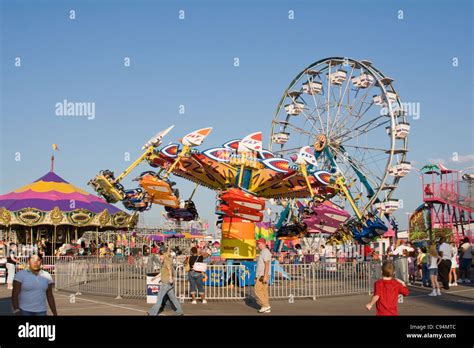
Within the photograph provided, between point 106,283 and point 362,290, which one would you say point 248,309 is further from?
point 106,283

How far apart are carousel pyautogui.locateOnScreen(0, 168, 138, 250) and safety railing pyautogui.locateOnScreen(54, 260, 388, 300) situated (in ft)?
66.0

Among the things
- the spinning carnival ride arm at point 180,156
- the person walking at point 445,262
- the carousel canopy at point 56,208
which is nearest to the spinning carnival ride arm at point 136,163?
the spinning carnival ride arm at point 180,156

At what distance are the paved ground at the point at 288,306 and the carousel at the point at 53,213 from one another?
20937 millimetres

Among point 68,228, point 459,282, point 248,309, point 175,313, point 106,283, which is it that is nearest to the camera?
point 175,313

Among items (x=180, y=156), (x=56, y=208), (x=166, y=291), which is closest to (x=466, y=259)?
(x=180, y=156)

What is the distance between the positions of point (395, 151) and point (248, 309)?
20.8 meters

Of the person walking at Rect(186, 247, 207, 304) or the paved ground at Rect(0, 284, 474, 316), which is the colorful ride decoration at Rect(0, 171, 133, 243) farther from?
the person walking at Rect(186, 247, 207, 304)

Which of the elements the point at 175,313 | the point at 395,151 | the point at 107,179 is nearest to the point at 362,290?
the point at 175,313

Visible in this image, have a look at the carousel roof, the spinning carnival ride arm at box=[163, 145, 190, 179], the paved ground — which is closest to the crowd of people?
the paved ground

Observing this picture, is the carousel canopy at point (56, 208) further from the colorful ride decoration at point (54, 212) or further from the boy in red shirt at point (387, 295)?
the boy in red shirt at point (387, 295)

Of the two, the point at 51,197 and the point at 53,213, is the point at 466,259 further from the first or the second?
the point at 51,197

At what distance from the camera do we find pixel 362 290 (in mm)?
16531

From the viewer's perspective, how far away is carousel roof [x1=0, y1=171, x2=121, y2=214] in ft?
122
